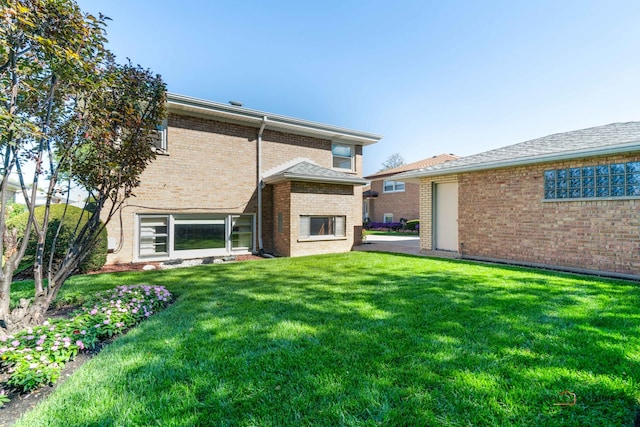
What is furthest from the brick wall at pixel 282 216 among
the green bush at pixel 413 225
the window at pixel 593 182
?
the green bush at pixel 413 225

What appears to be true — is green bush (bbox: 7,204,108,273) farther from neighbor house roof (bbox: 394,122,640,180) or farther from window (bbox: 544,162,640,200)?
window (bbox: 544,162,640,200)

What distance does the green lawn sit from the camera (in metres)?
1.98

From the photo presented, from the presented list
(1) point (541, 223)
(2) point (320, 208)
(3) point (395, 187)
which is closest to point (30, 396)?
(2) point (320, 208)

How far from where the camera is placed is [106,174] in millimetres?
4152

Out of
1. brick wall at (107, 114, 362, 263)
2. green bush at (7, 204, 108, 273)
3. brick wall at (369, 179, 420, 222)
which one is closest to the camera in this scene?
green bush at (7, 204, 108, 273)

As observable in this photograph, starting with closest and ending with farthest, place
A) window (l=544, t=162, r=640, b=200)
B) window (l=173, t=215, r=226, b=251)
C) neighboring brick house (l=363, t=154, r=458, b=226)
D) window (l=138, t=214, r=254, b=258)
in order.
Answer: window (l=544, t=162, r=640, b=200) < window (l=138, t=214, r=254, b=258) < window (l=173, t=215, r=226, b=251) < neighboring brick house (l=363, t=154, r=458, b=226)

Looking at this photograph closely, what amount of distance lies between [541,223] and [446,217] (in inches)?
120

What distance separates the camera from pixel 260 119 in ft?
35.1

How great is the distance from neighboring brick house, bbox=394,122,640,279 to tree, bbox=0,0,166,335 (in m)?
8.96

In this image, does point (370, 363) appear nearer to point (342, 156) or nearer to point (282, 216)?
point (282, 216)

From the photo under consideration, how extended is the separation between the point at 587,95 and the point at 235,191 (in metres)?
12.9

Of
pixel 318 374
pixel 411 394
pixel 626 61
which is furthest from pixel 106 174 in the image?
pixel 626 61

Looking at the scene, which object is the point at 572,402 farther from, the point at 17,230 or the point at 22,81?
the point at 17,230

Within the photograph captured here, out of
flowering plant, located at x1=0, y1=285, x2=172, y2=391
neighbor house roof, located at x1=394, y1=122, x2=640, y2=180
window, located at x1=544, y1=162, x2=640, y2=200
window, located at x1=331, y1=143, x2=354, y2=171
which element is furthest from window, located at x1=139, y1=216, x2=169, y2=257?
window, located at x1=544, y1=162, x2=640, y2=200
